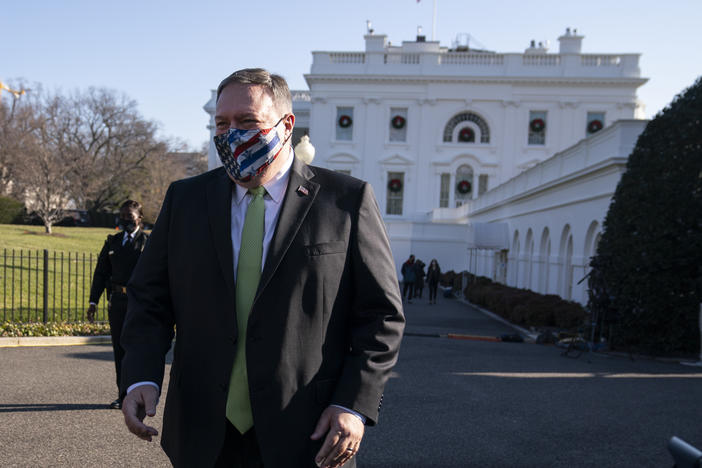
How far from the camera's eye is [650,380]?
924cm

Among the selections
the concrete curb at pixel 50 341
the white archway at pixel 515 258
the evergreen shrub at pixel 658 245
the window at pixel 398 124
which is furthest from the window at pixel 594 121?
the concrete curb at pixel 50 341

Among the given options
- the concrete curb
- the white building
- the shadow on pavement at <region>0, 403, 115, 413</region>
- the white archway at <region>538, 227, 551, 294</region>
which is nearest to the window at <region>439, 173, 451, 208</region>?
the white building

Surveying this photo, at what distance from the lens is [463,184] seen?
1893 inches

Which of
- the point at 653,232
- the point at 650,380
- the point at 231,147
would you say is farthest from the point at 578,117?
the point at 231,147

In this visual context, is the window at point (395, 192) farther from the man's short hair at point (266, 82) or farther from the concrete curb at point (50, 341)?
the man's short hair at point (266, 82)

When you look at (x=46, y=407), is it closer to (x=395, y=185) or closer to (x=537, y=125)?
(x=395, y=185)

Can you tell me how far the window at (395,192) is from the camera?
48.8 metres

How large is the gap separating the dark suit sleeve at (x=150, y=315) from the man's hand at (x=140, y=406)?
41 millimetres

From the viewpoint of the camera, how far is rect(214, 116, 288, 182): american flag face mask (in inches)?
88.2

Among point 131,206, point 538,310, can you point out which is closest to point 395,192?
point 538,310

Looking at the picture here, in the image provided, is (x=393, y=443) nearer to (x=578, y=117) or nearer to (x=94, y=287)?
(x=94, y=287)

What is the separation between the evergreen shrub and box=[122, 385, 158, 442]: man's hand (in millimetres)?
11027

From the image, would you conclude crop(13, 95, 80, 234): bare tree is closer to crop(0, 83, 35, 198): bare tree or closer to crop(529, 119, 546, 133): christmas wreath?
crop(0, 83, 35, 198): bare tree

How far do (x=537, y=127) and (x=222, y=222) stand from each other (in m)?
48.6
